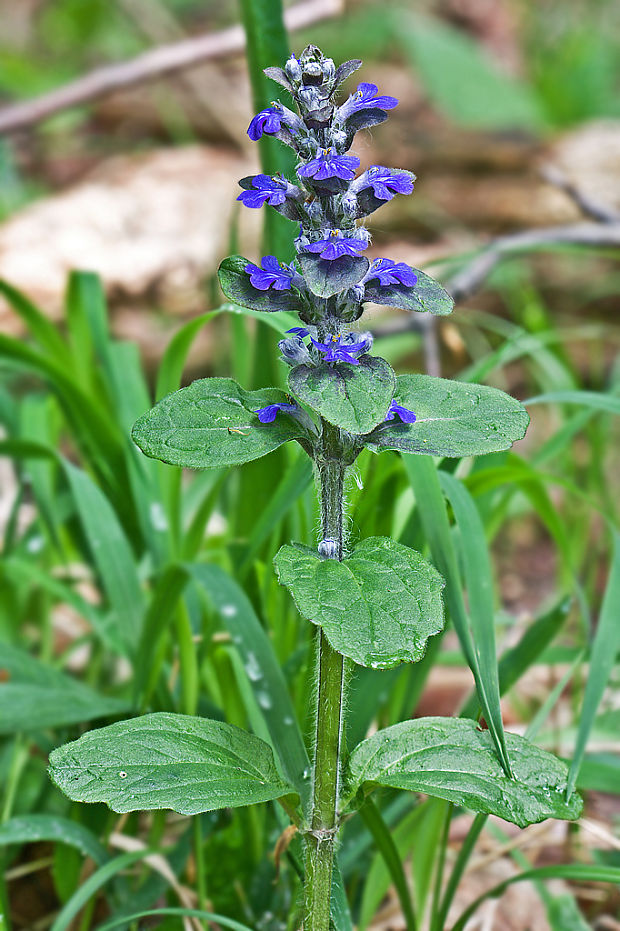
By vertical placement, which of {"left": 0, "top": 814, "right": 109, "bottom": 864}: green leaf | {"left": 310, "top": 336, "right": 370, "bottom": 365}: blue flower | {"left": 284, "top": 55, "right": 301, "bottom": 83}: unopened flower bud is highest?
{"left": 284, "top": 55, "right": 301, "bottom": 83}: unopened flower bud

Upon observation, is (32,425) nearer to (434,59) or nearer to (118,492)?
(118,492)

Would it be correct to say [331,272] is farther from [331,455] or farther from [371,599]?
[371,599]

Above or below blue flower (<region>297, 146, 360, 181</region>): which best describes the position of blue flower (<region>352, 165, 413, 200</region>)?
above

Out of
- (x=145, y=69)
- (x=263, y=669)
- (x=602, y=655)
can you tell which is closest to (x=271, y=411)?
(x=263, y=669)

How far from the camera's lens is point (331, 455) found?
39.4 inches

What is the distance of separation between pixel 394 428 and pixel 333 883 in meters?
0.63

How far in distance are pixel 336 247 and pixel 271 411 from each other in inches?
7.8

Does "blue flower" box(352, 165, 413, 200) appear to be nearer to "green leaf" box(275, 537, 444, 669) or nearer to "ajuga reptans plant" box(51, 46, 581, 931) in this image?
"ajuga reptans plant" box(51, 46, 581, 931)

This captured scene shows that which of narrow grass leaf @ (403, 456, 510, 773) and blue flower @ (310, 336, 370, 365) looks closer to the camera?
blue flower @ (310, 336, 370, 365)

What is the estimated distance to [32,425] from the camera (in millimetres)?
2178

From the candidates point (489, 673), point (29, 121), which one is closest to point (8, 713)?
point (489, 673)

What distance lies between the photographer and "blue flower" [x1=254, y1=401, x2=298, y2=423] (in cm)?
98

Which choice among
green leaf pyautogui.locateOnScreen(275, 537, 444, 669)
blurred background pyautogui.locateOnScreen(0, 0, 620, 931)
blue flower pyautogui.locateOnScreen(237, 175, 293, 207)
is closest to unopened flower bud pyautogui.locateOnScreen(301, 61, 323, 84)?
blue flower pyautogui.locateOnScreen(237, 175, 293, 207)

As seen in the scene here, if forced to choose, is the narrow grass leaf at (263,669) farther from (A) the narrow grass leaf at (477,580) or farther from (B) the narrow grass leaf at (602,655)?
(B) the narrow grass leaf at (602,655)
